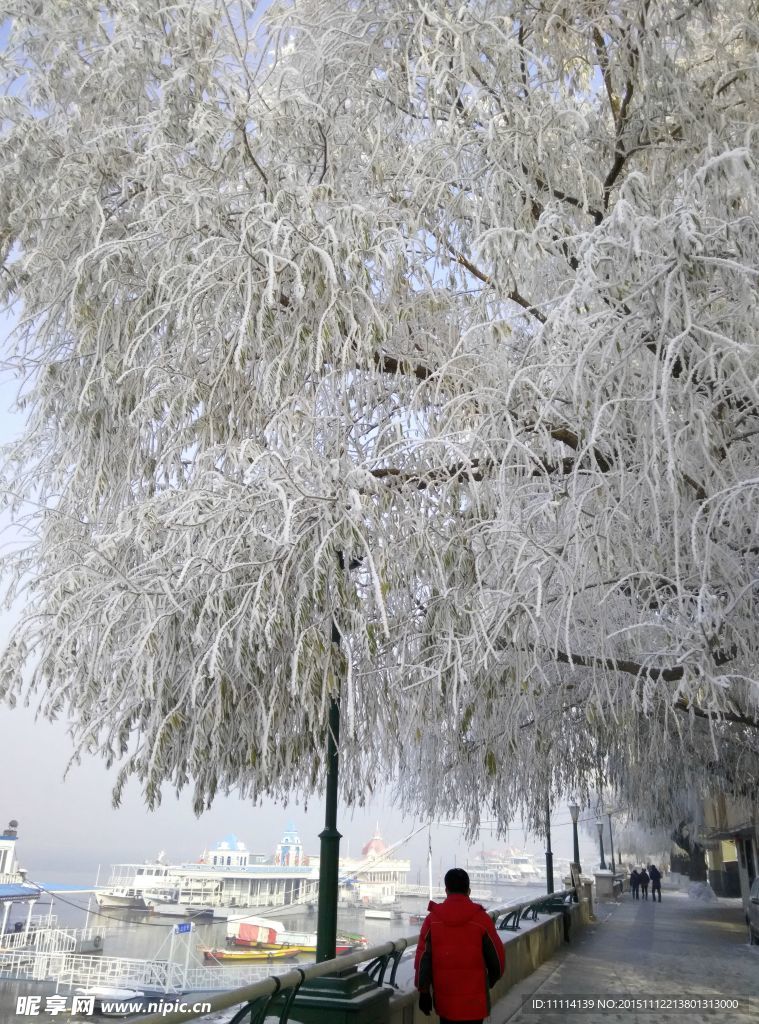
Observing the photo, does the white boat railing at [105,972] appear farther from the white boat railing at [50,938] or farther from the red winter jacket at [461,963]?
the red winter jacket at [461,963]

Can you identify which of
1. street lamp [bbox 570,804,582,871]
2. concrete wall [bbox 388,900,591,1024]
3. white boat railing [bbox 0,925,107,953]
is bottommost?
white boat railing [bbox 0,925,107,953]

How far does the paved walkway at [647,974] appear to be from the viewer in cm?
754

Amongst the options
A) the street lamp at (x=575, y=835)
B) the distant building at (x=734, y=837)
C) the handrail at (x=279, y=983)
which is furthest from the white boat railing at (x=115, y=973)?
the distant building at (x=734, y=837)

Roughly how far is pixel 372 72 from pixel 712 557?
385cm

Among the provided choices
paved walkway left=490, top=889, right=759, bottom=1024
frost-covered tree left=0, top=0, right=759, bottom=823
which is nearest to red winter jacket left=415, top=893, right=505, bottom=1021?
frost-covered tree left=0, top=0, right=759, bottom=823

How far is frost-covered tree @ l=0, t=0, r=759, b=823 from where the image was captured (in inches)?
161

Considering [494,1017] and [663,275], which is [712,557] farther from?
[494,1017]

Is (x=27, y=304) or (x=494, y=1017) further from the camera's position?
(x=494, y=1017)

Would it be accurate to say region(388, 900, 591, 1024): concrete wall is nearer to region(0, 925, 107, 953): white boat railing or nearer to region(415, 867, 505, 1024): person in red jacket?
region(415, 867, 505, 1024): person in red jacket

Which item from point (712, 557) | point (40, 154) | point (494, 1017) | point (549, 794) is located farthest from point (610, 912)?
point (40, 154)

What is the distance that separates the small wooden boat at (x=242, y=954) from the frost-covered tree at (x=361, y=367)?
13676 mm

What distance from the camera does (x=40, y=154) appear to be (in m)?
5.51

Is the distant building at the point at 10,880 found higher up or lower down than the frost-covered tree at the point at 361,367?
lower down

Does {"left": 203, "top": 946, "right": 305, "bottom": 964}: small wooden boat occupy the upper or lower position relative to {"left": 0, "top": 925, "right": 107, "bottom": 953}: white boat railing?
lower
